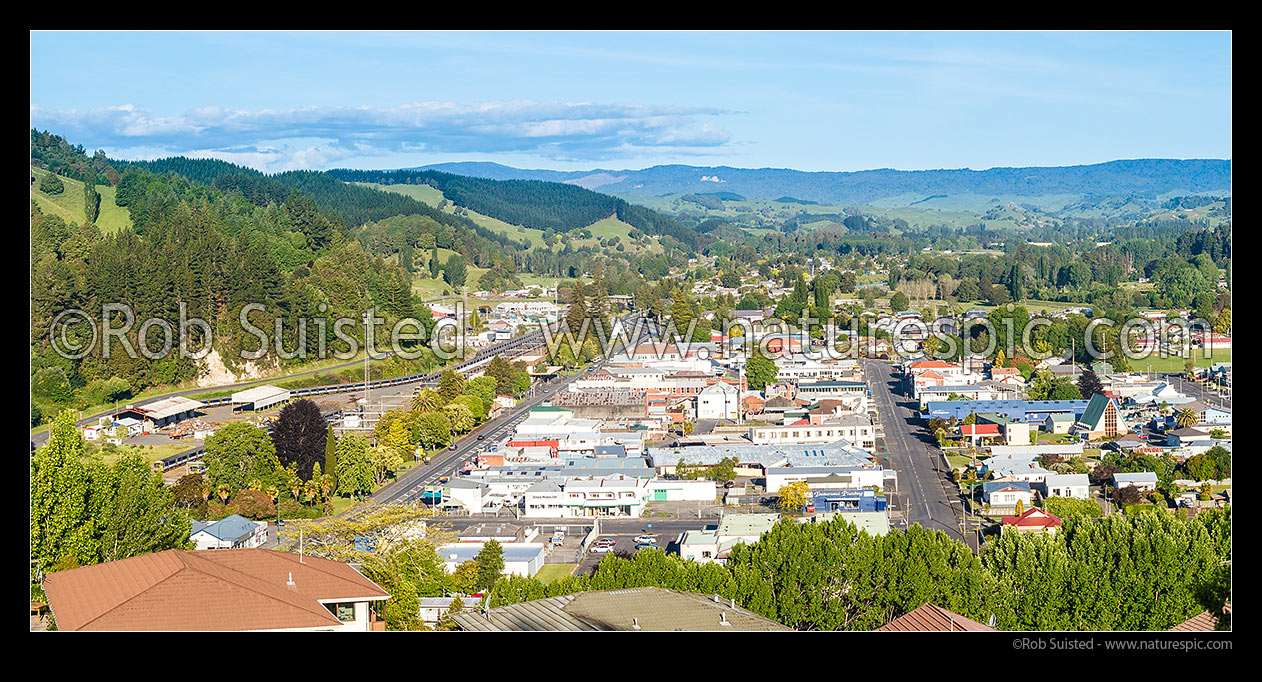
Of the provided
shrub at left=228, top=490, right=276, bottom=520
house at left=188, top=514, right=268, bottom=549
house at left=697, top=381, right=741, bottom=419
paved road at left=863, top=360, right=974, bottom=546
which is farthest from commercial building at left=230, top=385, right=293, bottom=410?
paved road at left=863, top=360, right=974, bottom=546

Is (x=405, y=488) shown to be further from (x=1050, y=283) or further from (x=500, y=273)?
(x=1050, y=283)

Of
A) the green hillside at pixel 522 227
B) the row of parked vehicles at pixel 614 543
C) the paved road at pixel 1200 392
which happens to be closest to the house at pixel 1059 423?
the paved road at pixel 1200 392

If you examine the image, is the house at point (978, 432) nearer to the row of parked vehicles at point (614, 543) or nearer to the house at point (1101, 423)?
the house at point (1101, 423)

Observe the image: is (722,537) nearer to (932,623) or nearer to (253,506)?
(253,506)

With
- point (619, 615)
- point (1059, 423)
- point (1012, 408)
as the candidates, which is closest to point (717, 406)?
point (1012, 408)

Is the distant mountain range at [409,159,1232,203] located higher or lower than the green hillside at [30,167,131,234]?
higher

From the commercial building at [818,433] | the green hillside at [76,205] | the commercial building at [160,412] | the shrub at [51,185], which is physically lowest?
the commercial building at [818,433]

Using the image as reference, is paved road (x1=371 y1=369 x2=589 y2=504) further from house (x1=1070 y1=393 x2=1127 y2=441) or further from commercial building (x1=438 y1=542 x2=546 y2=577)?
house (x1=1070 y1=393 x2=1127 y2=441)
